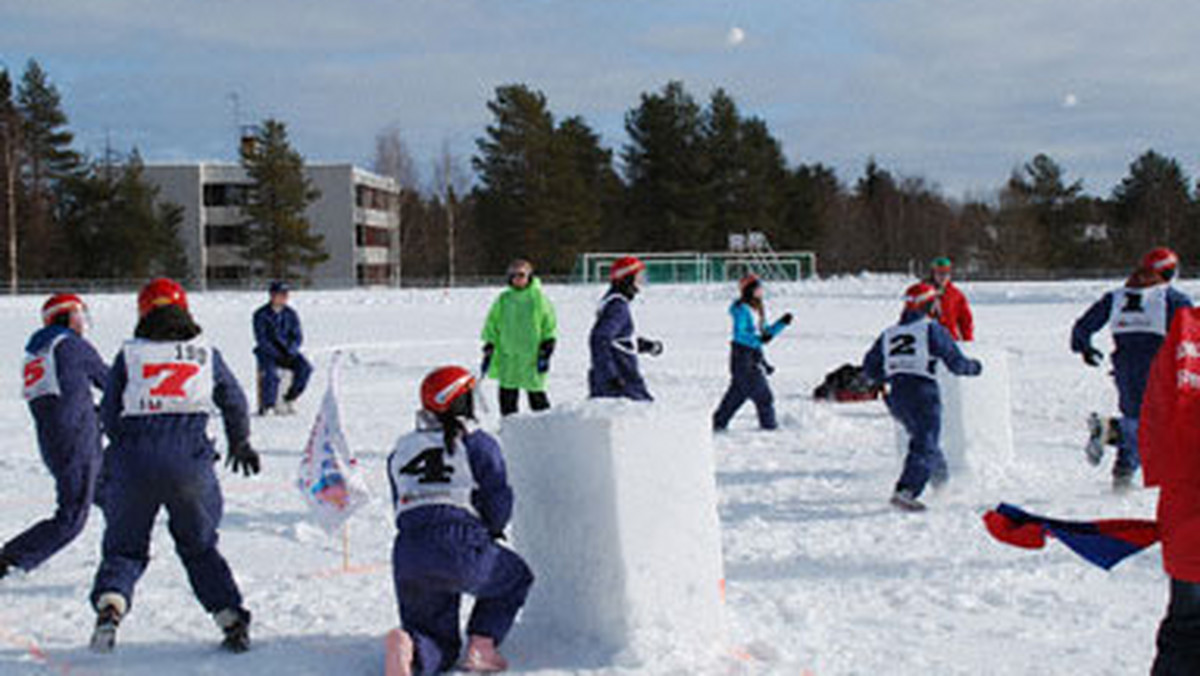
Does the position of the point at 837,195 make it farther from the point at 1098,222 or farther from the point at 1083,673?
the point at 1083,673

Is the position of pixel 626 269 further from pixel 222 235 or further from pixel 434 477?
pixel 222 235

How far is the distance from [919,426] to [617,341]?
2.70 m

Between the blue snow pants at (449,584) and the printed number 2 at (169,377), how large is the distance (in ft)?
3.69

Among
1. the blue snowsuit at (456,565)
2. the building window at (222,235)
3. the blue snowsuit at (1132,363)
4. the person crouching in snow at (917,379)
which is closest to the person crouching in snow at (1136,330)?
the blue snowsuit at (1132,363)

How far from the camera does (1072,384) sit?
51.8 ft

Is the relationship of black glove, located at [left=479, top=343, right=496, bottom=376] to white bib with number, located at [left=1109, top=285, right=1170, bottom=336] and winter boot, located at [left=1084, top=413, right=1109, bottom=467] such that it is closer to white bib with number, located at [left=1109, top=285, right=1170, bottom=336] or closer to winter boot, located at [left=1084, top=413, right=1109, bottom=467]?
winter boot, located at [left=1084, top=413, right=1109, bottom=467]

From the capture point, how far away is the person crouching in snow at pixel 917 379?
7.67 m

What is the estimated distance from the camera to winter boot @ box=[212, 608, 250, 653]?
4871mm

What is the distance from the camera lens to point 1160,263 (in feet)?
26.4

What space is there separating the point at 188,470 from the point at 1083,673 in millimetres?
3544

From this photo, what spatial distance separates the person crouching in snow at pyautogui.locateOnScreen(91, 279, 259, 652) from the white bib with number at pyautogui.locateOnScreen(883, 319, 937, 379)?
4.55 m

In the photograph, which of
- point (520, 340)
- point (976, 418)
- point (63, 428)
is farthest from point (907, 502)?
point (63, 428)

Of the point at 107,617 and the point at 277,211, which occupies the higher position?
the point at 277,211

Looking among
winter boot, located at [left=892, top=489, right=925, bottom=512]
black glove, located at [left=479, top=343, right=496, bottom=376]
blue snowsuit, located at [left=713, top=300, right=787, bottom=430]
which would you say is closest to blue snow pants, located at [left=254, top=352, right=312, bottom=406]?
black glove, located at [left=479, top=343, right=496, bottom=376]
